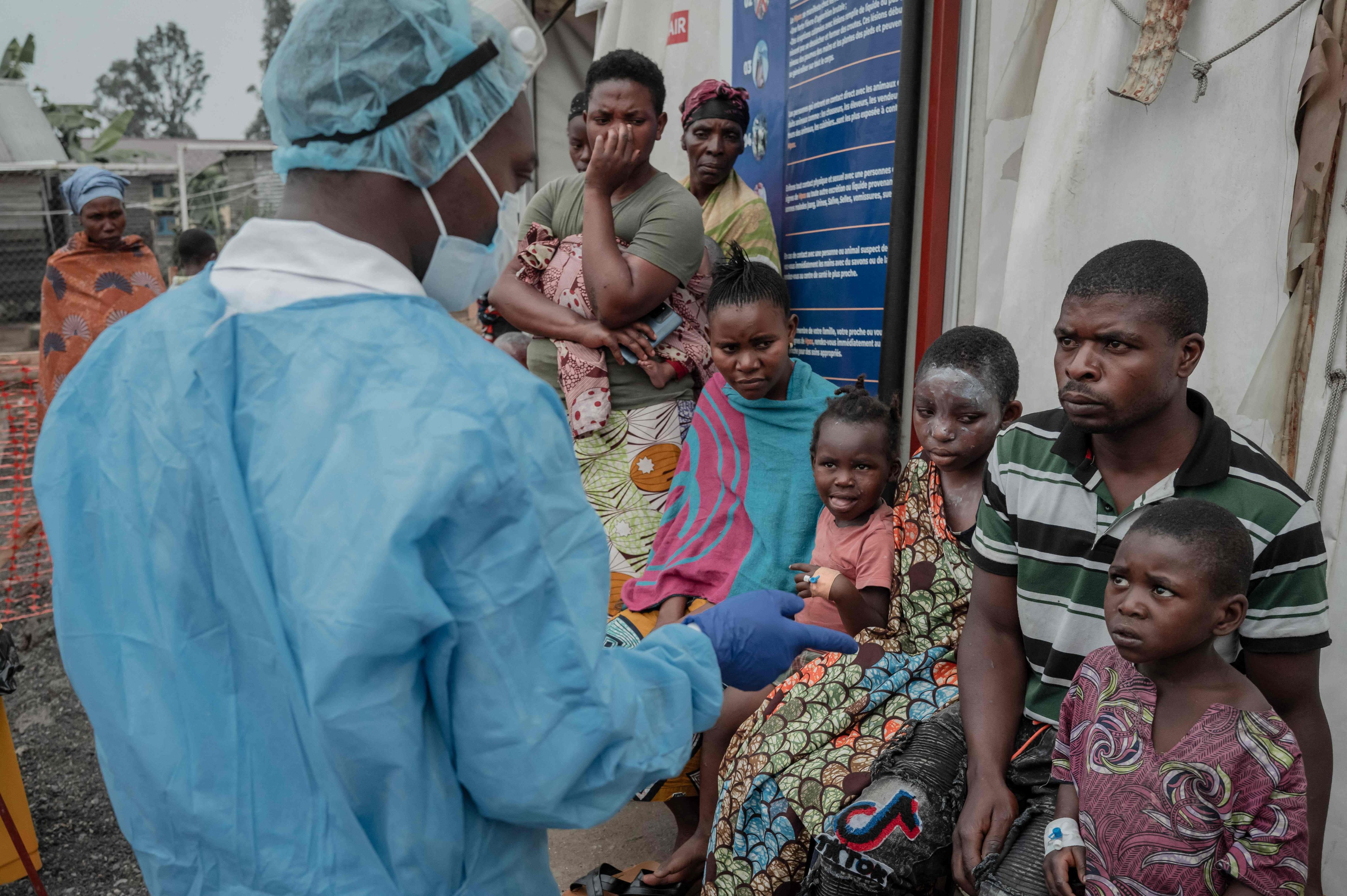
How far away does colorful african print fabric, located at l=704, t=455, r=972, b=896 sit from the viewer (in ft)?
7.16

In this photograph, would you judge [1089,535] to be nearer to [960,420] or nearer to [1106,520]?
[1106,520]

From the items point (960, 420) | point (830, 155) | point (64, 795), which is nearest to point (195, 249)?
point (64, 795)

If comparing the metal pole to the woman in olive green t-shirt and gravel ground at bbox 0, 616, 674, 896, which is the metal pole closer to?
gravel ground at bbox 0, 616, 674, 896

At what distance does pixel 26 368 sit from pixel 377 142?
719 centimetres

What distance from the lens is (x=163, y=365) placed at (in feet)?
3.75

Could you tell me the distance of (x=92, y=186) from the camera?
20.1 ft

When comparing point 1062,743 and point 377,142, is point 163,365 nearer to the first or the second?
point 377,142

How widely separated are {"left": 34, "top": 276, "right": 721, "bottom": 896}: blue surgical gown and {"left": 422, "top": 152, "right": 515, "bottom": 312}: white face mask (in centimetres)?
18

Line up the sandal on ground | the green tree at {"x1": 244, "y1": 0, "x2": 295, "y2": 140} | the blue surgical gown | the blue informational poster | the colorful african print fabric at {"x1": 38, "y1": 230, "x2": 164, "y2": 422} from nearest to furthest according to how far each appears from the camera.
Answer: the blue surgical gown → the sandal on ground → the blue informational poster → the colorful african print fabric at {"x1": 38, "y1": 230, "x2": 164, "y2": 422} → the green tree at {"x1": 244, "y1": 0, "x2": 295, "y2": 140}

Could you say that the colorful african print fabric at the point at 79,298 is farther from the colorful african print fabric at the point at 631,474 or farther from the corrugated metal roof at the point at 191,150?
the corrugated metal roof at the point at 191,150

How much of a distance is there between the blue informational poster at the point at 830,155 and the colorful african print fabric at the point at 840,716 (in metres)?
1.26

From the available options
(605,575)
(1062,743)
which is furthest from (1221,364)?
(605,575)

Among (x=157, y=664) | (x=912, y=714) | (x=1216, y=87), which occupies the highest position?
(x=1216, y=87)

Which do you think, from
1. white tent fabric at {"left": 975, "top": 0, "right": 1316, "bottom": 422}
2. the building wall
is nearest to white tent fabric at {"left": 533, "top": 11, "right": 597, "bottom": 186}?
white tent fabric at {"left": 975, "top": 0, "right": 1316, "bottom": 422}
